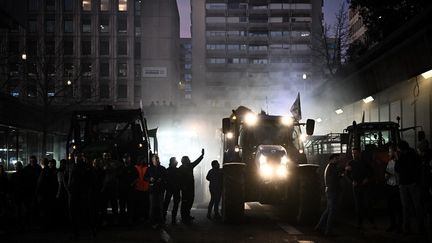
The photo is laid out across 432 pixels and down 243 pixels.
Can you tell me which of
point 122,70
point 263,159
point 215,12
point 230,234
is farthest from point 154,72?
point 230,234

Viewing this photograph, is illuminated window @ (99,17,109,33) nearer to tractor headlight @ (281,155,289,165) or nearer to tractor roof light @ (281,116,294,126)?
tractor roof light @ (281,116,294,126)

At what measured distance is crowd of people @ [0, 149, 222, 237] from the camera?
14289 millimetres

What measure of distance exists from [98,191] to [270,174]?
4.44m

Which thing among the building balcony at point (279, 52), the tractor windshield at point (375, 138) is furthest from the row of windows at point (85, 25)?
the tractor windshield at point (375, 138)

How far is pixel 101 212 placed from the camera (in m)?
14.9

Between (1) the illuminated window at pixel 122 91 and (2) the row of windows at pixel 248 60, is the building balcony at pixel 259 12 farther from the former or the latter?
(1) the illuminated window at pixel 122 91

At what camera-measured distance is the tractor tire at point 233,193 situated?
48.1 ft

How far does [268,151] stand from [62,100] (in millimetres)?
64491

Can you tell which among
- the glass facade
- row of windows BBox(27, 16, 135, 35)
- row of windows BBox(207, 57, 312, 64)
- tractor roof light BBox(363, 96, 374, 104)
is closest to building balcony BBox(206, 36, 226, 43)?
row of windows BBox(207, 57, 312, 64)

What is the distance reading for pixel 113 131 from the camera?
19.9 m

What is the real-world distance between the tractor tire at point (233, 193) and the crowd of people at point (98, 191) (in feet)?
4.40

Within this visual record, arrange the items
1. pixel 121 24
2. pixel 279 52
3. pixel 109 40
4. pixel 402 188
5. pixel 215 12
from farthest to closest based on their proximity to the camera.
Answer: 1. pixel 279 52
2. pixel 215 12
3. pixel 121 24
4. pixel 109 40
5. pixel 402 188

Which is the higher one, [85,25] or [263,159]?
[85,25]

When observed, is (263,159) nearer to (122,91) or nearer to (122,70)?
(122,91)
